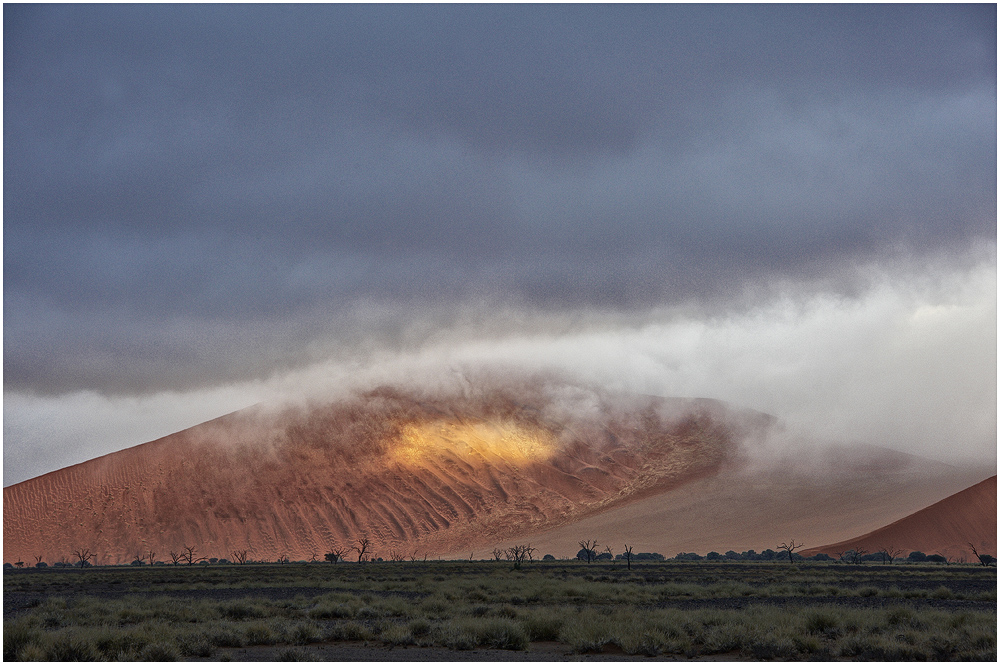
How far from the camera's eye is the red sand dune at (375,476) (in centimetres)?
10144

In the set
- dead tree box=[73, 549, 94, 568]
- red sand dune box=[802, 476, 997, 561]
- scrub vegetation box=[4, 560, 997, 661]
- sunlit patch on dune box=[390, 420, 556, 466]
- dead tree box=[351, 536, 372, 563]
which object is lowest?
dead tree box=[73, 549, 94, 568]

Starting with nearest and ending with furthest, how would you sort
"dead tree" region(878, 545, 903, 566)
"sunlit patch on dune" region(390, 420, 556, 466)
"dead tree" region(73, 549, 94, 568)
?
"dead tree" region(878, 545, 903, 566) → "dead tree" region(73, 549, 94, 568) → "sunlit patch on dune" region(390, 420, 556, 466)

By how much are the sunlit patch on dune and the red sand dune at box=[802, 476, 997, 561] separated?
165 feet

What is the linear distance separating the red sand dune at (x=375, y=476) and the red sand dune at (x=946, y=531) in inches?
1195

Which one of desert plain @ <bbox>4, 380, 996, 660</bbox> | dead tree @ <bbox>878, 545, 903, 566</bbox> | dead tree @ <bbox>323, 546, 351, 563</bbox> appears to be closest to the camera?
desert plain @ <bbox>4, 380, 996, 660</bbox>

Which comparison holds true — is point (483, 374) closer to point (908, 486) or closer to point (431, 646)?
point (908, 486)

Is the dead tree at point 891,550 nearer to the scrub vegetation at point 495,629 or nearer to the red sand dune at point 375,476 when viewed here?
the red sand dune at point 375,476

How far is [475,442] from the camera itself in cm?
12688

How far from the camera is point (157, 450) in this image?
120 m

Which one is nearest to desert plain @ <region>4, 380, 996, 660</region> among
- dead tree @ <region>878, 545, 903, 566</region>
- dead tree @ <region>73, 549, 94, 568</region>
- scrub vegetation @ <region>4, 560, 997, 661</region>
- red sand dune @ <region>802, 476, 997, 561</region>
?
red sand dune @ <region>802, 476, 997, 561</region>

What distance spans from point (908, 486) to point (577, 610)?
3899 inches

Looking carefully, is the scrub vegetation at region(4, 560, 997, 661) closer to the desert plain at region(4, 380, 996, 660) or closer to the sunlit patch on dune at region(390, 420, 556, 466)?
the desert plain at region(4, 380, 996, 660)

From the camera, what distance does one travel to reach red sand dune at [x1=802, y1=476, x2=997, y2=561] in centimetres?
8819

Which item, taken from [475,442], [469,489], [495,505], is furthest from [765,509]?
[475,442]
